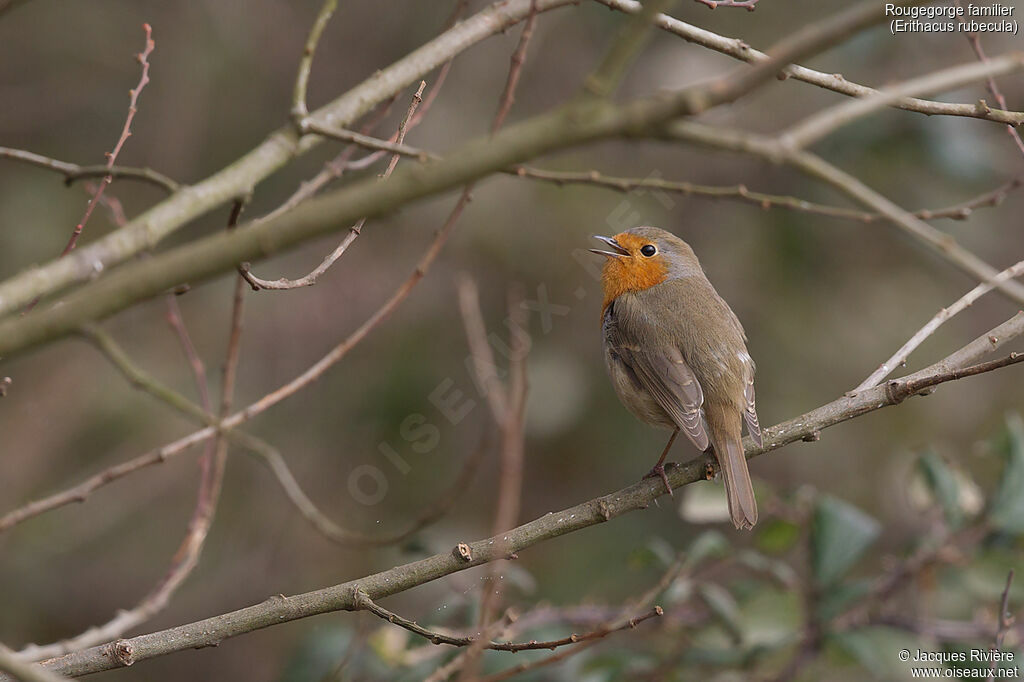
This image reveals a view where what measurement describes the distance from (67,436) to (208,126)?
7.57 feet

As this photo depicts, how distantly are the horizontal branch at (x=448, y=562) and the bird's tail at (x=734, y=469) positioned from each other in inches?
20.2

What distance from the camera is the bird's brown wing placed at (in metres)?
3.80

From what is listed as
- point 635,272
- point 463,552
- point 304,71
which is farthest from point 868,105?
point 635,272

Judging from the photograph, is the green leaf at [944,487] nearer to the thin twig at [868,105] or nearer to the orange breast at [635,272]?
the orange breast at [635,272]

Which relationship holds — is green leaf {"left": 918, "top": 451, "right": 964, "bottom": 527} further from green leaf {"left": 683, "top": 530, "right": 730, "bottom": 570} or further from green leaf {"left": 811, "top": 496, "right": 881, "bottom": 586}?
green leaf {"left": 683, "top": 530, "right": 730, "bottom": 570}

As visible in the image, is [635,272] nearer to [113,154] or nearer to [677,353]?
[677,353]

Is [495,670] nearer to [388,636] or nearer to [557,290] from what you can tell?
[388,636]

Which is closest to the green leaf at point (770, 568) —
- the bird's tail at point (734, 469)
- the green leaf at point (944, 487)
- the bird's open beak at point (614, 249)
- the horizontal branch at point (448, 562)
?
the bird's tail at point (734, 469)

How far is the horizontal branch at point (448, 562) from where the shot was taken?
2.30 m

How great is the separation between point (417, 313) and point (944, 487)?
12.8ft

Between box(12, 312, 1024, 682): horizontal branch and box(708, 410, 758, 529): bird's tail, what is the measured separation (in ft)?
1.69

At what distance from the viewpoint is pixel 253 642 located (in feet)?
24.0

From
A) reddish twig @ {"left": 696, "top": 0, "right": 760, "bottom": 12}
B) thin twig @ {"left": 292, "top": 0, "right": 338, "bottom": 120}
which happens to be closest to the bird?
reddish twig @ {"left": 696, "top": 0, "right": 760, "bottom": 12}

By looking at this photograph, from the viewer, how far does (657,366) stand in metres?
4.03
